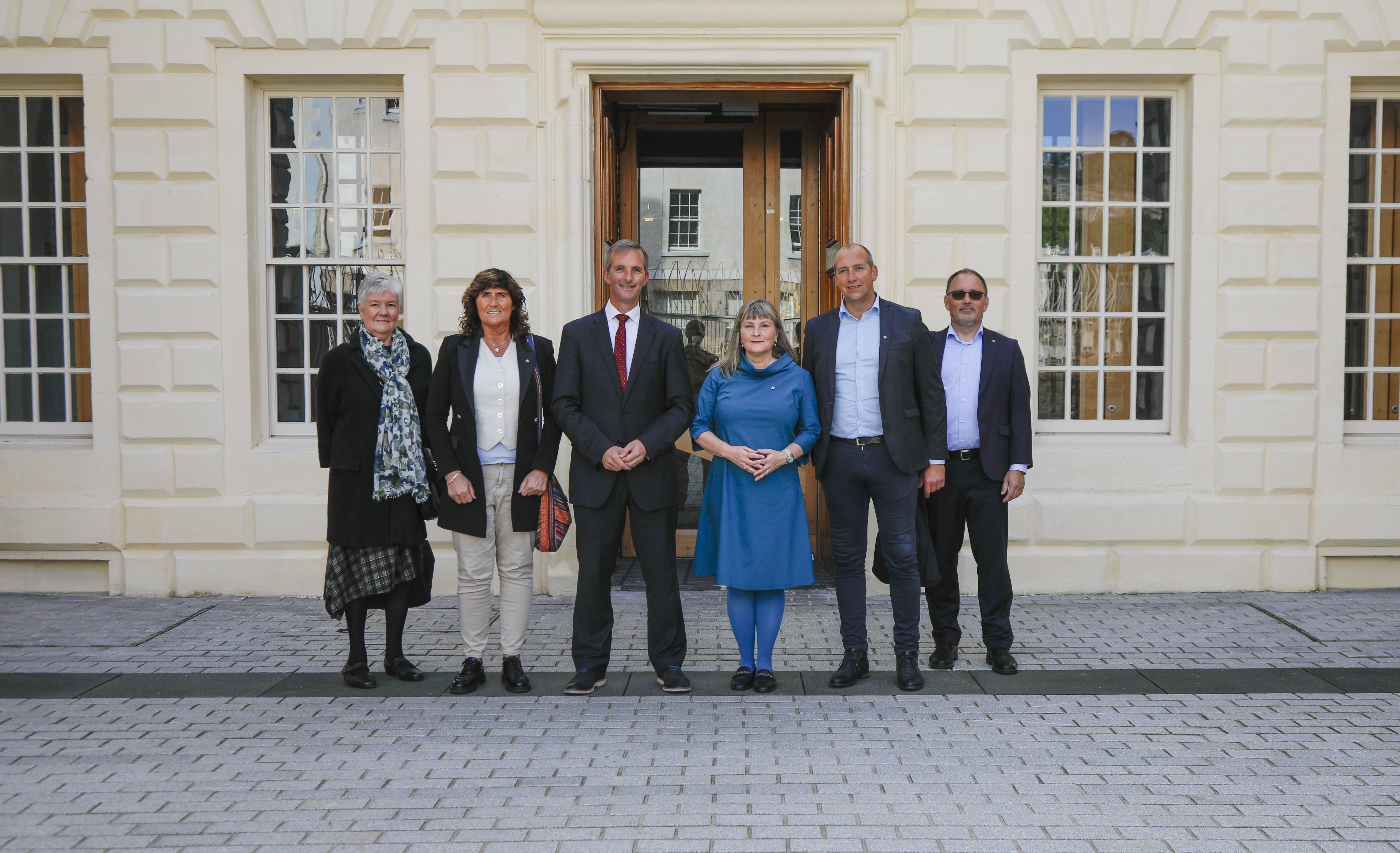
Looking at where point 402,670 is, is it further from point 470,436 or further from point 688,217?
point 688,217

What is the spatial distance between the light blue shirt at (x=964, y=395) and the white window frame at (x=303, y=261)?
3.99 meters

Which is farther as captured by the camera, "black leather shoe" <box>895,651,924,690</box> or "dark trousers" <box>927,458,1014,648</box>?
"dark trousers" <box>927,458,1014,648</box>

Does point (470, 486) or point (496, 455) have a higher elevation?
point (496, 455)

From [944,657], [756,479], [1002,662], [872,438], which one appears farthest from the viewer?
[944,657]

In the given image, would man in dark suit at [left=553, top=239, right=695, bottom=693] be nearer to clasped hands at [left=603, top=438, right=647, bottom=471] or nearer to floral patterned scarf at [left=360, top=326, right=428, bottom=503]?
clasped hands at [left=603, top=438, right=647, bottom=471]

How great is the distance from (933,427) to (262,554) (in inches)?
189

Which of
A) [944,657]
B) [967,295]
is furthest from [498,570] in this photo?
[967,295]

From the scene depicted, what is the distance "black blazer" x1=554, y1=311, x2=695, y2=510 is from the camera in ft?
16.5

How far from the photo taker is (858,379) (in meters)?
5.11

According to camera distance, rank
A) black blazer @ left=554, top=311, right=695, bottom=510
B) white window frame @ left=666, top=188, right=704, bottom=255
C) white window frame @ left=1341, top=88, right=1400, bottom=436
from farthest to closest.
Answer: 1. white window frame @ left=666, top=188, right=704, bottom=255
2. white window frame @ left=1341, top=88, right=1400, bottom=436
3. black blazer @ left=554, top=311, right=695, bottom=510

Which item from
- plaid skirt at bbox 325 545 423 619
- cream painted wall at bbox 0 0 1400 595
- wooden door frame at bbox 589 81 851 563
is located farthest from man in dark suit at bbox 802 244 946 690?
wooden door frame at bbox 589 81 851 563

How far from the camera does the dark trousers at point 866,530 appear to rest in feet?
16.7

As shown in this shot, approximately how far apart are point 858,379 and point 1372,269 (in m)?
4.91

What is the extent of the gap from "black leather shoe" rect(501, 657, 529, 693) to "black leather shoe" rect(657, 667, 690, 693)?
63cm
